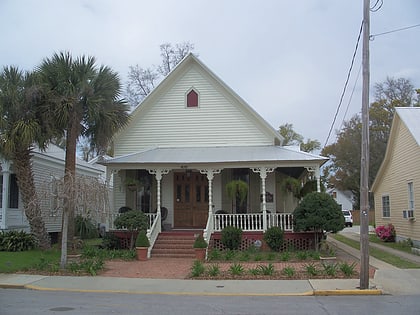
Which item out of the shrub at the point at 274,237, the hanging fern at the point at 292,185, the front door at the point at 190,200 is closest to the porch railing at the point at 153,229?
the front door at the point at 190,200

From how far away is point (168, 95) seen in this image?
22344 millimetres

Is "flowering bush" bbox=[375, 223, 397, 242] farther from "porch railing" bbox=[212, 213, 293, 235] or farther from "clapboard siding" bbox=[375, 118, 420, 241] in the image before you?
"porch railing" bbox=[212, 213, 293, 235]

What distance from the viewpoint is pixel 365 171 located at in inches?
449

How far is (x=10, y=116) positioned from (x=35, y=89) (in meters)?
1.36

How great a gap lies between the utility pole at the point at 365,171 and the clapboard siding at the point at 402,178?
871 cm

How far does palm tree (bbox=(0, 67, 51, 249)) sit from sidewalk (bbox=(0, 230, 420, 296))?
4.26 metres

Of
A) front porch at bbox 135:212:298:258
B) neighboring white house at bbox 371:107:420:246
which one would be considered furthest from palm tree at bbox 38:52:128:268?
neighboring white house at bbox 371:107:420:246

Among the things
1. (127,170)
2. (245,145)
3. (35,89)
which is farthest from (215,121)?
(35,89)

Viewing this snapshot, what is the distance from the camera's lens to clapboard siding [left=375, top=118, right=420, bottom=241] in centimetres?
1969

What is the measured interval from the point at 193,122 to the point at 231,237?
630 cm

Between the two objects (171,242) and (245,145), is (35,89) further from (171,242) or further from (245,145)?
(245,145)

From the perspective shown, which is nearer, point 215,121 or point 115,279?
point 115,279

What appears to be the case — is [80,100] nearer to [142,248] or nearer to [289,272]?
[142,248]

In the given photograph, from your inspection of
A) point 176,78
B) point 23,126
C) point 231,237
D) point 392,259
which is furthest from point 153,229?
point 392,259
